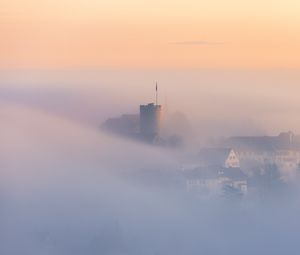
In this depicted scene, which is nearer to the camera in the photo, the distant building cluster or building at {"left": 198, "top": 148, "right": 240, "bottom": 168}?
the distant building cluster

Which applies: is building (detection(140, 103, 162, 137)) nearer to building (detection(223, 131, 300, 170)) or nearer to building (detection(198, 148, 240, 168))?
building (detection(198, 148, 240, 168))

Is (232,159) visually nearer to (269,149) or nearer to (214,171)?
(214,171)

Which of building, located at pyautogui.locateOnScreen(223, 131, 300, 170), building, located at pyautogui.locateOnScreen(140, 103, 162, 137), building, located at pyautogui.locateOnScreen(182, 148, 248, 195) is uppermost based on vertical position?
building, located at pyautogui.locateOnScreen(140, 103, 162, 137)

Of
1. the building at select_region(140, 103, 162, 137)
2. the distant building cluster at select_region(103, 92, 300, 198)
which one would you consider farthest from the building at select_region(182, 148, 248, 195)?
the building at select_region(140, 103, 162, 137)

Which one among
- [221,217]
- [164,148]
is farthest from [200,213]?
[164,148]

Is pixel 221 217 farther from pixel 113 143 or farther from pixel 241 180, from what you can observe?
pixel 113 143

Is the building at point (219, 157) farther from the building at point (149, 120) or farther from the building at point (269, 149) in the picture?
the building at point (149, 120)

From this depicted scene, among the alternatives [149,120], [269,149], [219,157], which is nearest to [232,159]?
[219,157]

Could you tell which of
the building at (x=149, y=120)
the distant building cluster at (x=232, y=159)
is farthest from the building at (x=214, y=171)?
the building at (x=149, y=120)
